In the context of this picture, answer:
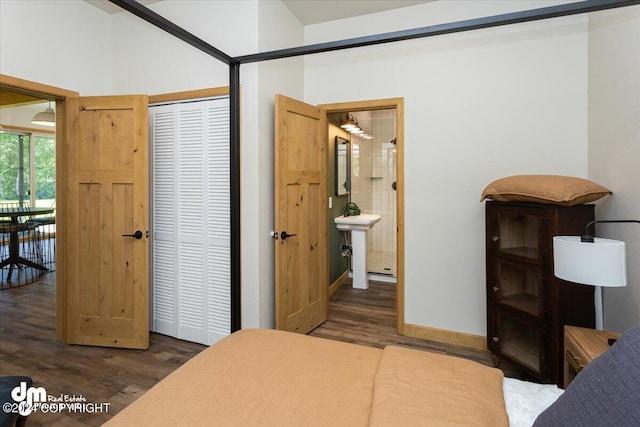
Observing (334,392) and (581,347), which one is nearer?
(334,392)

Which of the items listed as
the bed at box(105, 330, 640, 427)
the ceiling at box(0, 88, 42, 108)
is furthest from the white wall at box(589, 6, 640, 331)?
the ceiling at box(0, 88, 42, 108)

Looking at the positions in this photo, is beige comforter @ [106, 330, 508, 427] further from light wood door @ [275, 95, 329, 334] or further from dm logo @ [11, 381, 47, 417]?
light wood door @ [275, 95, 329, 334]

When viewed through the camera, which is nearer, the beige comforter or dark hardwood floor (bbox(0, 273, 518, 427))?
the beige comforter

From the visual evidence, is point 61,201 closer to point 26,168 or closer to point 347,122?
point 347,122

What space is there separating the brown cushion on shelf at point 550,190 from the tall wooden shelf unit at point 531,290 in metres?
0.07

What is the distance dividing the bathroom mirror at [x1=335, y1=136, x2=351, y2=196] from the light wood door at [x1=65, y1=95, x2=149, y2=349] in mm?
2554

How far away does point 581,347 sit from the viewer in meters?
1.47

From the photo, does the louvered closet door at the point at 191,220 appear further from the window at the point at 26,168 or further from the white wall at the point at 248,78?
the window at the point at 26,168

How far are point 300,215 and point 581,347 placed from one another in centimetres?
217

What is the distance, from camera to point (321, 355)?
1455 millimetres

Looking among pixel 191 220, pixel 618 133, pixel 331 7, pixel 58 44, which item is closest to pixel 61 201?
pixel 191 220

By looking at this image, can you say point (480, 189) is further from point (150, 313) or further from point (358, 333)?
point (150, 313)

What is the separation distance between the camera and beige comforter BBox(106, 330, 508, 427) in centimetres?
103

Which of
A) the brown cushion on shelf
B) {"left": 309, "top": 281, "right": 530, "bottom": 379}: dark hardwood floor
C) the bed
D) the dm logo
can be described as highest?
the brown cushion on shelf
